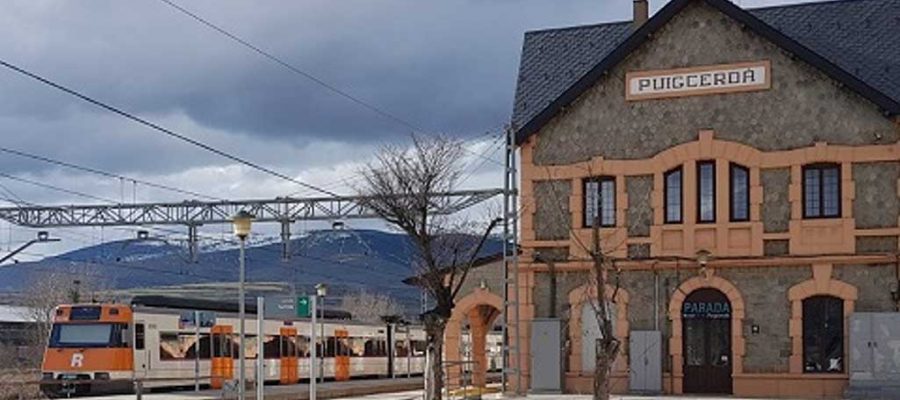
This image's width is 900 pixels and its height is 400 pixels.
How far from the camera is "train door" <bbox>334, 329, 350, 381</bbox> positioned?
55.4 meters

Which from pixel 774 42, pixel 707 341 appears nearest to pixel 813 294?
pixel 707 341

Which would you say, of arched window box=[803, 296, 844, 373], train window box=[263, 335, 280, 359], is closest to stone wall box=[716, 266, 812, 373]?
arched window box=[803, 296, 844, 373]

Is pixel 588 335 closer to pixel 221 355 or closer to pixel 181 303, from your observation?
pixel 221 355

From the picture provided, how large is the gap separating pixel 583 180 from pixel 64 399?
15779mm

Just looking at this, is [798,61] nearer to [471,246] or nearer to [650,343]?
[650,343]

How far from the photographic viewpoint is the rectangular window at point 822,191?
124 ft

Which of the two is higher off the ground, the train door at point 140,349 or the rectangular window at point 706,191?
the rectangular window at point 706,191

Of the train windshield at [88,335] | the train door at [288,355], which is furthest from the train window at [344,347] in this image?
the train windshield at [88,335]

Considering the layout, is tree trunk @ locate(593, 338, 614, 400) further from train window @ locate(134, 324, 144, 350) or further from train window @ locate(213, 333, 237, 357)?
train window @ locate(213, 333, 237, 357)

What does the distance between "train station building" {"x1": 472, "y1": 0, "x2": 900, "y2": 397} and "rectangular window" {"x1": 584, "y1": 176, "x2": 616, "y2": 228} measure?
1.6 inches

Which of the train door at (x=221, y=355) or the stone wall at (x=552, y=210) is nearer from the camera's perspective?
the stone wall at (x=552, y=210)

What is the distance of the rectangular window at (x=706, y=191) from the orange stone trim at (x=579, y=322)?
9.83 ft

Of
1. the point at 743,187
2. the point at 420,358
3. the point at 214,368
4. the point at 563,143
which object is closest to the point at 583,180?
the point at 563,143

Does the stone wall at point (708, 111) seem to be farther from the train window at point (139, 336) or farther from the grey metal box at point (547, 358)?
the train window at point (139, 336)
